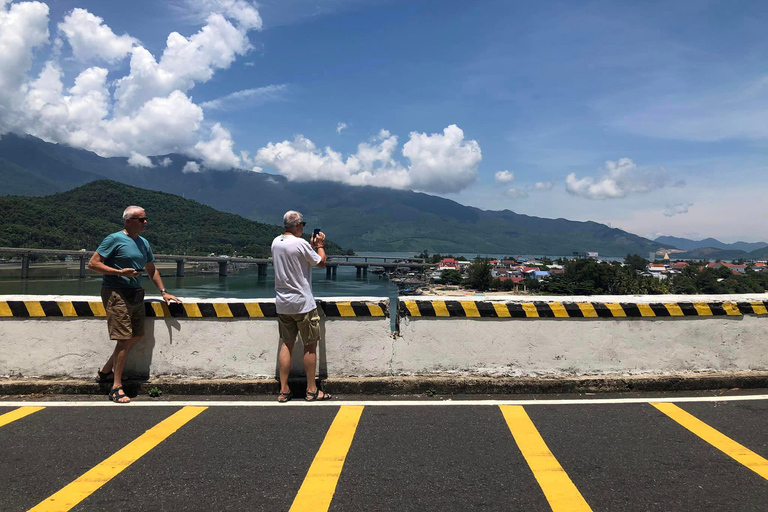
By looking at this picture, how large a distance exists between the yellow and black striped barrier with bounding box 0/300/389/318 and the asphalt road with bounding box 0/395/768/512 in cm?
93

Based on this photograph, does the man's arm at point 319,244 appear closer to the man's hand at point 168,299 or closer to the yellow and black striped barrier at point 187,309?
the yellow and black striped barrier at point 187,309

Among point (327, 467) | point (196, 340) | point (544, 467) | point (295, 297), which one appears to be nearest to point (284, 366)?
point (295, 297)

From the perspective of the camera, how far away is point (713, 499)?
2895mm

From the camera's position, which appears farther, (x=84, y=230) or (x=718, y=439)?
(x=84, y=230)

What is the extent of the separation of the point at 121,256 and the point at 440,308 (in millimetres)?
3251

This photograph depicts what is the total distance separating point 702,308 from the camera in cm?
527

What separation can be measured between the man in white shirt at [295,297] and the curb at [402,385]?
10.6 inches

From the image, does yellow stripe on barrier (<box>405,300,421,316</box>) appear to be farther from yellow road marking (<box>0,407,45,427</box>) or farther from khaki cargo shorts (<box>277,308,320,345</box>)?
yellow road marking (<box>0,407,45,427</box>)

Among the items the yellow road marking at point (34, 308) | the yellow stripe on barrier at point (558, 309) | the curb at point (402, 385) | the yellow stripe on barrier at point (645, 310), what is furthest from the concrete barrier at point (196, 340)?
the yellow stripe on barrier at point (645, 310)

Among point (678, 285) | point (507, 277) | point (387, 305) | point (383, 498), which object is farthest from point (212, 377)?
point (507, 277)

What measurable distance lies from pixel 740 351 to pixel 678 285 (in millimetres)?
113012

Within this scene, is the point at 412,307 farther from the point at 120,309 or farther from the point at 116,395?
the point at 116,395

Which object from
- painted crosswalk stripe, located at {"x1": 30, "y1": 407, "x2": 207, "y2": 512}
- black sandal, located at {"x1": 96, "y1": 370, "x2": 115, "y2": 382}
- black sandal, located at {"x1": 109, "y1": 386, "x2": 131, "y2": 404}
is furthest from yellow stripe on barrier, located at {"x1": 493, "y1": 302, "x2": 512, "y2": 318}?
black sandal, located at {"x1": 96, "y1": 370, "x2": 115, "y2": 382}

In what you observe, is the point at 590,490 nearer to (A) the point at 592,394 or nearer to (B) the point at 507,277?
(A) the point at 592,394
